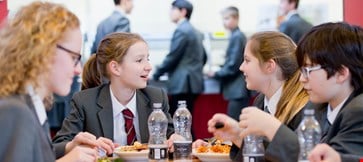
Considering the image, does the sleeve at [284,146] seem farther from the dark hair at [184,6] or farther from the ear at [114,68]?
the dark hair at [184,6]

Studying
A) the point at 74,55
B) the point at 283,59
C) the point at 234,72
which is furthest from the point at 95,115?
the point at 234,72

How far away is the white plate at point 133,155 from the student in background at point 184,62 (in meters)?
4.13

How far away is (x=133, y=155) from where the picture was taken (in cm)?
296

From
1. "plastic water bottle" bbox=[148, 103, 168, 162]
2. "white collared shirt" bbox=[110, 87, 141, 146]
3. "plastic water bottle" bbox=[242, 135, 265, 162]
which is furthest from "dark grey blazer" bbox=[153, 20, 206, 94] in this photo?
"plastic water bottle" bbox=[242, 135, 265, 162]

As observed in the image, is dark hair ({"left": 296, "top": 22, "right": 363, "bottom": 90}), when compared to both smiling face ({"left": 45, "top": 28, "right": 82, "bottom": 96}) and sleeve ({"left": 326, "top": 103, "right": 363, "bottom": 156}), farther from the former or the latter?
smiling face ({"left": 45, "top": 28, "right": 82, "bottom": 96})

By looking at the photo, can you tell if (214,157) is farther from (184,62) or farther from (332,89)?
(184,62)

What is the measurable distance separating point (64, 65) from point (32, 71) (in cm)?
16

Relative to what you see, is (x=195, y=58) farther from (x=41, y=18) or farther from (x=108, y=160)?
(x=41, y=18)

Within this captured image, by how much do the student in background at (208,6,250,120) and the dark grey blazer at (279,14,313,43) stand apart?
63 cm

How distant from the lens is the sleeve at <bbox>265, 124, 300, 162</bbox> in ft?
7.93

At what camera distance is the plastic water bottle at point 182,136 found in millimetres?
2982

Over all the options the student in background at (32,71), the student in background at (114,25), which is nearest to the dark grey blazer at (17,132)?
the student in background at (32,71)

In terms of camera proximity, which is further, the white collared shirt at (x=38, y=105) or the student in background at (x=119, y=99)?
the student in background at (x=119, y=99)

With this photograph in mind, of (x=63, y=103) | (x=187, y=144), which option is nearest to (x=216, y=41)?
(x=63, y=103)
